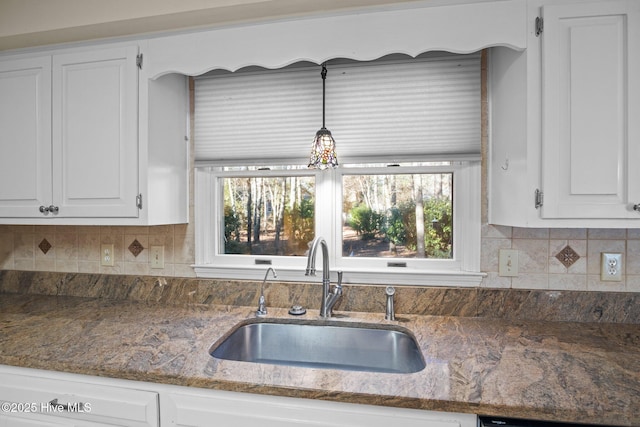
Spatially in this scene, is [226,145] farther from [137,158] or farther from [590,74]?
[590,74]

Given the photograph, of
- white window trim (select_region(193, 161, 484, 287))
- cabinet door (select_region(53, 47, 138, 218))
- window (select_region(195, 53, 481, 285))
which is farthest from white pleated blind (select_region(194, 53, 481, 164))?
cabinet door (select_region(53, 47, 138, 218))

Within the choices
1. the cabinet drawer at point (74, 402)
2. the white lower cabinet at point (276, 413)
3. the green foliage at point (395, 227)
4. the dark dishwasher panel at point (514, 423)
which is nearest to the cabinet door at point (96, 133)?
the cabinet drawer at point (74, 402)

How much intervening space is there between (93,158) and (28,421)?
1.03 metres

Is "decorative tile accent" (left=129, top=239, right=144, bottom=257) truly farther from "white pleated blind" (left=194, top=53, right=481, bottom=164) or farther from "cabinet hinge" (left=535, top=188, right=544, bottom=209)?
"cabinet hinge" (left=535, top=188, right=544, bottom=209)

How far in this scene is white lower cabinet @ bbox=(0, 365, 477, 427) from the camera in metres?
1.06

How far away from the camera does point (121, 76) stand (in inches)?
66.1

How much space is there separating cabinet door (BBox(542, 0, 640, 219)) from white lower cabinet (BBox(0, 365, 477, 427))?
848mm

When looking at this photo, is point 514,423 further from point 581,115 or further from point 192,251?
point 192,251

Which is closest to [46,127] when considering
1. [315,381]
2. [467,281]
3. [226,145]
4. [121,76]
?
[121,76]

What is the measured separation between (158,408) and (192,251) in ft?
2.87

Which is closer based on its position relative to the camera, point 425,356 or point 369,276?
point 425,356

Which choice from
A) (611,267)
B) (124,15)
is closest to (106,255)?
(124,15)

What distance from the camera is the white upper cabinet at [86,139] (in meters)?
1.67

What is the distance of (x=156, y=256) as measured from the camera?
1.97 m
